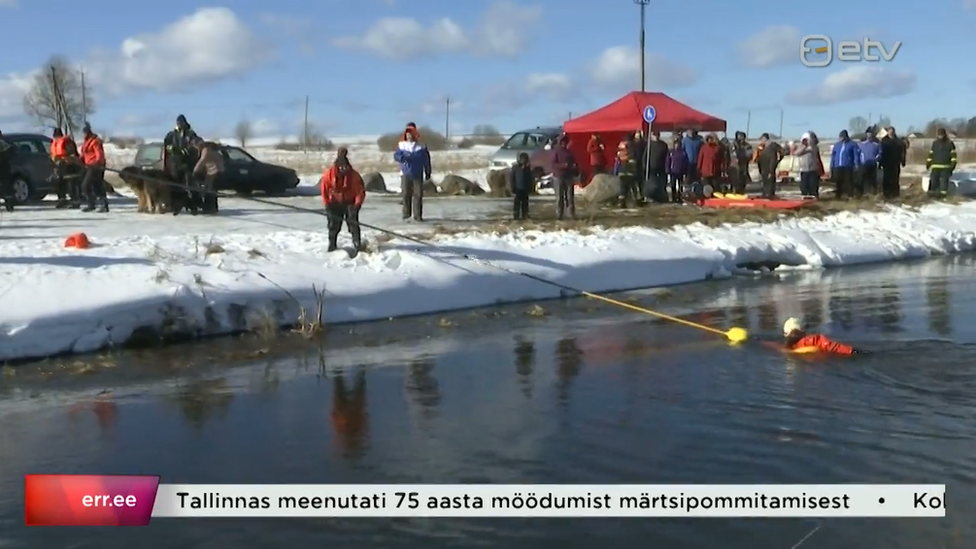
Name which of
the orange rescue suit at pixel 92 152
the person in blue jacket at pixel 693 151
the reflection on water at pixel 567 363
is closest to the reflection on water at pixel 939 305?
the reflection on water at pixel 567 363

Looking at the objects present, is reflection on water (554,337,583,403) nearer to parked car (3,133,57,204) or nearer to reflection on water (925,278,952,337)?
reflection on water (925,278,952,337)

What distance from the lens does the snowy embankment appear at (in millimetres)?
12406

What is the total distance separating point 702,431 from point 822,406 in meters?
1.24

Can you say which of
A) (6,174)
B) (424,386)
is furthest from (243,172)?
(424,386)

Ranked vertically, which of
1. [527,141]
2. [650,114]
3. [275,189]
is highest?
[650,114]

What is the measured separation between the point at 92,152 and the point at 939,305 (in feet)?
47.1

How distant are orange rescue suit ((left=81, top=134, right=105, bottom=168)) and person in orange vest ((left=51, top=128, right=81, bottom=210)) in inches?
23.7

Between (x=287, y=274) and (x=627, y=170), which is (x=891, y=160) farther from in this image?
(x=287, y=274)

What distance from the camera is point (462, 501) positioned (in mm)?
6629

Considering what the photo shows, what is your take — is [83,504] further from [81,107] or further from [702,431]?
[81,107]

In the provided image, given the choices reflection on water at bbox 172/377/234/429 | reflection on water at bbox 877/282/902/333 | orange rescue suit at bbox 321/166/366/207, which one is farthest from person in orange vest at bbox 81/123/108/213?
reflection on water at bbox 877/282/902/333

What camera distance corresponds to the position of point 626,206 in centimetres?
2375

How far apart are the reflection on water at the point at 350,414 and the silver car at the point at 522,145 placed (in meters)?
20.3

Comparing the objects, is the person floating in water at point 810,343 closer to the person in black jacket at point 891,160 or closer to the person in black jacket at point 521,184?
the person in black jacket at point 521,184
